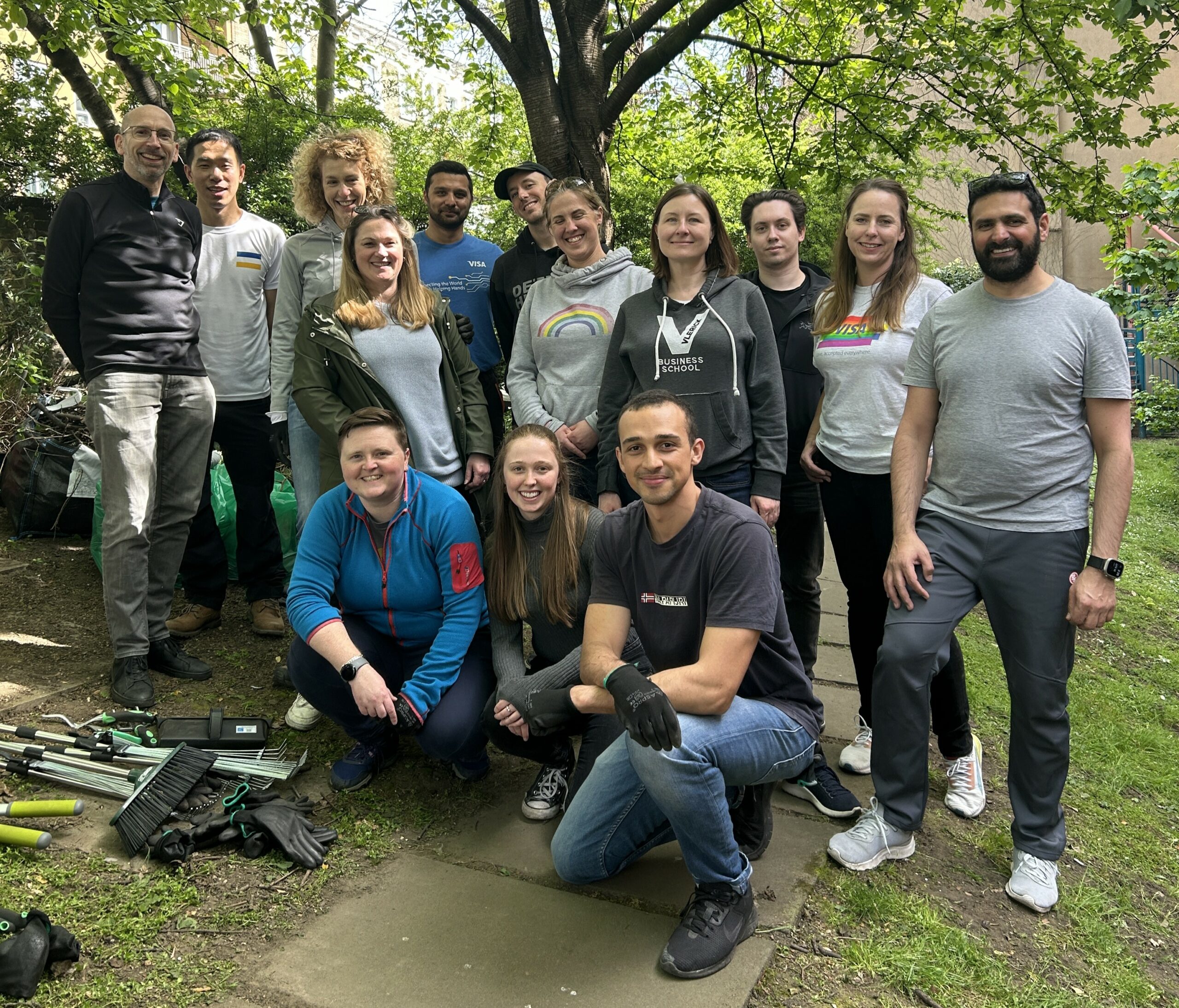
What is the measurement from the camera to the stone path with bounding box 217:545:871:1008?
228cm

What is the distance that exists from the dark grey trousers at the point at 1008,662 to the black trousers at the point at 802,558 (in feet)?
2.53

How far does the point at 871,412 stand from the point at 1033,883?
61.4 inches

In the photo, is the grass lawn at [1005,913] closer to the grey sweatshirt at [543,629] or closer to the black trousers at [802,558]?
the black trousers at [802,558]

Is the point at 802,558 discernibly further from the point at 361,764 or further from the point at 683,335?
the point at 361,764

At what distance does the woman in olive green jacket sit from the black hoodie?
46 centimetres

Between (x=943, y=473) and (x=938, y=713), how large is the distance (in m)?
0.92

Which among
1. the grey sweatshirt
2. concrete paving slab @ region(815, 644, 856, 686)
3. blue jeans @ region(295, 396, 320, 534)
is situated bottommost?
concrete paving slab @ region(815, 644, 856, 686)

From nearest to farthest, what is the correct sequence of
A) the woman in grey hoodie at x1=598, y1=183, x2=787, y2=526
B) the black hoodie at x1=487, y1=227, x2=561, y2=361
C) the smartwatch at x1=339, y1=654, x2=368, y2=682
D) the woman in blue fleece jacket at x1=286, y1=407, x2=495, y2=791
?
the smartwatch at x1=339, y1=654, x2=368, y2=682 → the woman in blue fleece jacket at x1=286, y1=407, x2=495, y2=791 → the woman in grey hoodie at x1=598, y1=183, x2=787, y2=526 → the black hoodie at x1=487, y1=227, x2=561, y2=361

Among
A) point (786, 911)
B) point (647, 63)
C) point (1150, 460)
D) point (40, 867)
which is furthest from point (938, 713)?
point (1150, 460)

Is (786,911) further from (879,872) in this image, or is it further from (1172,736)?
(1172,736)

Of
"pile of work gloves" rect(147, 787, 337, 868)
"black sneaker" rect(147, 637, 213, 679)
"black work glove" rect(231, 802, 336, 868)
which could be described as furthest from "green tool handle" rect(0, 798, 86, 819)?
"black sneaker" rect(147, 637, 213, 679)

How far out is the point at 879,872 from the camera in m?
2.88

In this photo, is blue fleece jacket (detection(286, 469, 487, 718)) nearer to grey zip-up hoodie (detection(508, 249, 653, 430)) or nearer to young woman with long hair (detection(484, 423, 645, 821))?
young woman with long hair (detection(484, 423, 645, 821))

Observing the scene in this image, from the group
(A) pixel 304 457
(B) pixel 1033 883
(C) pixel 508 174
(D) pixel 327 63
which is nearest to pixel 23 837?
(A) pixel 304 457
